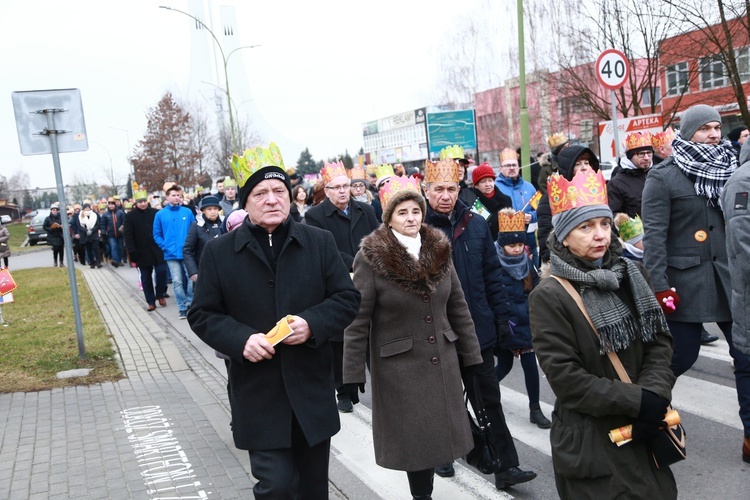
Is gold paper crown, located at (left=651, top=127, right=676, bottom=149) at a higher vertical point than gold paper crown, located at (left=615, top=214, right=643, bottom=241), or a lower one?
higher

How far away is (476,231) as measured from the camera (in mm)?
4941

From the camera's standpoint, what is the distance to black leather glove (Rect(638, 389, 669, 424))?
2953 mm

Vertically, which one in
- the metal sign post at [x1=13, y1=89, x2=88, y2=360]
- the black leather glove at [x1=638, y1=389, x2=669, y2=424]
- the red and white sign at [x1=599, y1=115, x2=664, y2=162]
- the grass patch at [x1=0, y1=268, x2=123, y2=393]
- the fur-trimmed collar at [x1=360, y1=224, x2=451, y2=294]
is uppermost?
the metal sign post at [x1=13, y1=89, x2=88, y2=360]

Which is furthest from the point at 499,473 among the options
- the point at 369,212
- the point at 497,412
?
the point at 369,212

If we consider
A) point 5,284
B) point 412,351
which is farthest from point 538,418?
point 5,284

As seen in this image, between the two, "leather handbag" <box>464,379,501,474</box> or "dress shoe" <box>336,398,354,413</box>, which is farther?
"dress shoe" <box>336,398,354,413</box>

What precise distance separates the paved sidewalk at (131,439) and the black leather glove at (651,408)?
8.24ft

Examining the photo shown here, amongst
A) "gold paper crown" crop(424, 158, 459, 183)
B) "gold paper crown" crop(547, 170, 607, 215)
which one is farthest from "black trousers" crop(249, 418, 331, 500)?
"gold paper crown" crop(424, 158, 459, 183)

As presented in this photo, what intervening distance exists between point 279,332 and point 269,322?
203 mm

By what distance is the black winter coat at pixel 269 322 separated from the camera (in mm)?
3424

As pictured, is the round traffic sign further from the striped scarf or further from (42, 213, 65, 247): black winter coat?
(42, 213, 65, 247): black winter coat

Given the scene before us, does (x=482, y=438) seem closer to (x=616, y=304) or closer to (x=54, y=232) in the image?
(x=616, y=304)

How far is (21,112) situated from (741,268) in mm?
7818

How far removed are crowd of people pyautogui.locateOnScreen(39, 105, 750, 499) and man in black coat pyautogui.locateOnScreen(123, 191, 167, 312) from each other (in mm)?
7614
